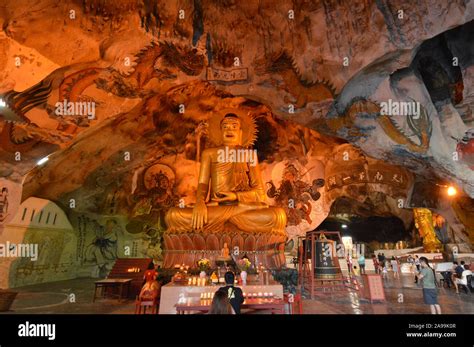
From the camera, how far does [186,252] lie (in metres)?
7.86

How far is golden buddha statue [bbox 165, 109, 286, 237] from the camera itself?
26.3 feet

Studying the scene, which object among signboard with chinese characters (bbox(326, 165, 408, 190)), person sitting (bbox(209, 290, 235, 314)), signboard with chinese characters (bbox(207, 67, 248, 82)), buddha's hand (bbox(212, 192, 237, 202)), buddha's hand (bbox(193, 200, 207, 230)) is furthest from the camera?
signboard with chinese characters (bbox(326, 165, 408, 190))

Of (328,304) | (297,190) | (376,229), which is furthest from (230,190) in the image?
(376,229)

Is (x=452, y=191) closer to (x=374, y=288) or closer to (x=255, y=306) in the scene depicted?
(x=374, y=288)

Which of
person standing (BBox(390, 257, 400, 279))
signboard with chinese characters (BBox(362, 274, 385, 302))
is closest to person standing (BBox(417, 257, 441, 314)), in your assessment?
signboard with chinese characters (BBox(362, 274, 385, 302))

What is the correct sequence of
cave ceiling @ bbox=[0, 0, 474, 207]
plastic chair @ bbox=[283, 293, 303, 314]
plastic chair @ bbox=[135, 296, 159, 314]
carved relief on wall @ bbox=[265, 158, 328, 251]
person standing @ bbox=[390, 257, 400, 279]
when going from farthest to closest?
carved relief on wall @ bbox=[265, 158, 328, 251] < person standing @ bbox=[390, 257, 400, 279] < cave ceiling @ bbox=[0, 0, 474, 207] < plastic chair @ bbox=[135, 296, 159, 314] < plastic chair @ bbox=[283, 293, 303, 314]

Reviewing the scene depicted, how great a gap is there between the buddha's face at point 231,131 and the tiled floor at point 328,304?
487 cm

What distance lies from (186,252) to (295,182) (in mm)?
4973

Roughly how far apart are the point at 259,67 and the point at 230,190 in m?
3.43

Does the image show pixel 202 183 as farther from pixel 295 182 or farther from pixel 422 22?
pixel 422 22

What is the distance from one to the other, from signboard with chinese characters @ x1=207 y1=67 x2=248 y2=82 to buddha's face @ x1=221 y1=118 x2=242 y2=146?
1822 millimetres

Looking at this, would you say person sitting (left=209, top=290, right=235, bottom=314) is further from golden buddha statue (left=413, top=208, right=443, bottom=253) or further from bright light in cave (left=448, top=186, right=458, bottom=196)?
golden buddha statue (left=413, top=208, right=443, bottom=253)

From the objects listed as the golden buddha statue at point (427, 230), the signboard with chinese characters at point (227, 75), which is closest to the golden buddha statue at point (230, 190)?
the signboard with chinese characters at point (227, 75)

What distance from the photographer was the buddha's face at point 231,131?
371 inches
